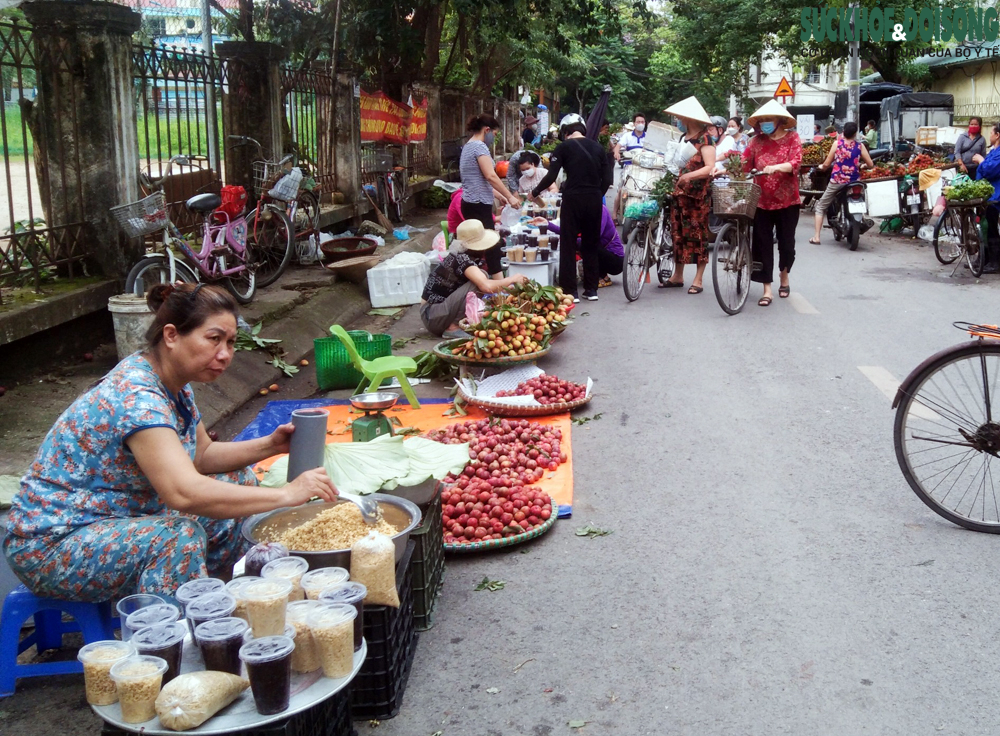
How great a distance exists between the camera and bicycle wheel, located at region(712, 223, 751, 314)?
991cm

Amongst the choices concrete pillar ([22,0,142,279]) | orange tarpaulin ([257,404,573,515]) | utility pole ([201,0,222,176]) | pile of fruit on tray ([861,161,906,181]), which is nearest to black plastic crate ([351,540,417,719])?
orange tarpaulin ([257,404,573,515])

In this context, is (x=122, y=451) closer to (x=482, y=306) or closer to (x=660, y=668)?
(x=660, y=668)

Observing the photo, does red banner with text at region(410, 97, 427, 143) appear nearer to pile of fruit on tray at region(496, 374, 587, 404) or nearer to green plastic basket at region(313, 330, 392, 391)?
green plastic basket at region(313, 330, 392, 391)

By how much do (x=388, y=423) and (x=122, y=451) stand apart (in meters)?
2.58

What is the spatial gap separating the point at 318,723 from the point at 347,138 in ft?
40.5

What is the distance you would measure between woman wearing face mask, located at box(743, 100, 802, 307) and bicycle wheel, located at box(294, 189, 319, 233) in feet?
17.1

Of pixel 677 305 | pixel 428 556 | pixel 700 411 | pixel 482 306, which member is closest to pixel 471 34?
pixel 677 305

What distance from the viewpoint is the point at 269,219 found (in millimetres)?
10789

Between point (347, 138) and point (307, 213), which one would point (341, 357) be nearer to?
point (307, 213)

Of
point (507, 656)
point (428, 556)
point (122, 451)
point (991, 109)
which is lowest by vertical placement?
point (507, 656)

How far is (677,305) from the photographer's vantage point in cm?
1073

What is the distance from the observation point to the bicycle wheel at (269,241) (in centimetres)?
1056

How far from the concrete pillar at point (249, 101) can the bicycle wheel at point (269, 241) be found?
736 millimetres

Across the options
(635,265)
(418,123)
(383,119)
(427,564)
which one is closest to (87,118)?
(427,564)
